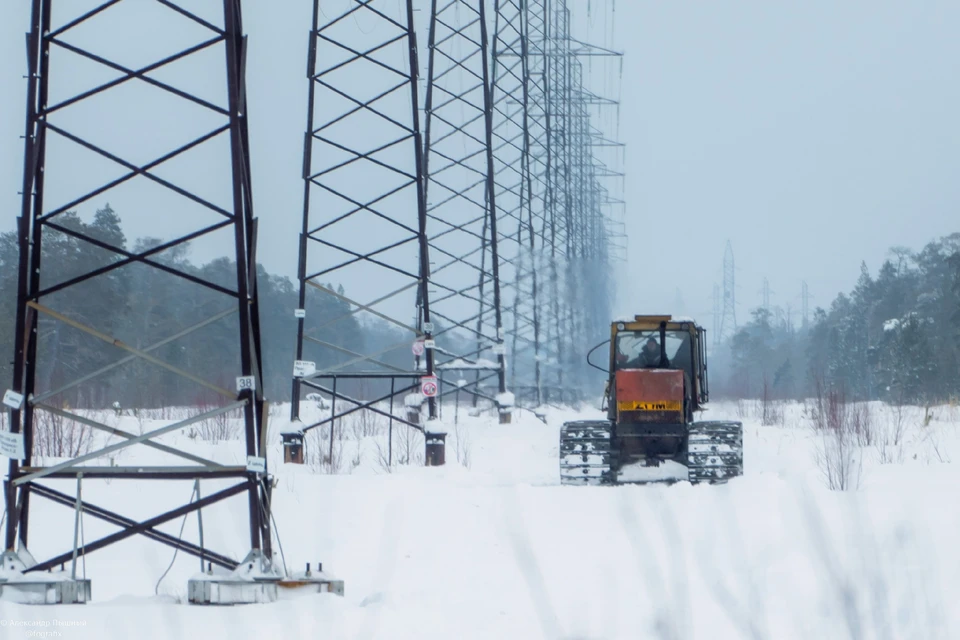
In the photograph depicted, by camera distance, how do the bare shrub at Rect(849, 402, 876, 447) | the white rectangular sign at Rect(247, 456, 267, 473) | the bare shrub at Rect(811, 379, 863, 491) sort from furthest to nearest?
the bare shrub at Rect(849, 402, 876, 447) < the bare shrub at Rect(811, 379, 863, 491) < the white rectangular sign at Rect(247, 456, 267, 473)

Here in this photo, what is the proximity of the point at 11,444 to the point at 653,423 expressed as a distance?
31.7 ft

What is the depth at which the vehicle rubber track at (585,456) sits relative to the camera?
51.9ft

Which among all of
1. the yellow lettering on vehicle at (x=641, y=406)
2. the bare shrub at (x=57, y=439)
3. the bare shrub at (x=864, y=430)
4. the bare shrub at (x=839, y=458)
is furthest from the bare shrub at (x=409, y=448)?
the bare shrub at (x=864, y=430)

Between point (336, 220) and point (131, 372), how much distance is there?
105 ft

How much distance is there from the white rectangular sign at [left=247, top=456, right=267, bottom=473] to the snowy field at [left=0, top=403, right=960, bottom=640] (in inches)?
34.9

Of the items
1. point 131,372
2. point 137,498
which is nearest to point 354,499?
point 137,498

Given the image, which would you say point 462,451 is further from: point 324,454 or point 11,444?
point 11,444

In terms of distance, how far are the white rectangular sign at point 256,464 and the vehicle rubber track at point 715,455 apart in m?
8.45

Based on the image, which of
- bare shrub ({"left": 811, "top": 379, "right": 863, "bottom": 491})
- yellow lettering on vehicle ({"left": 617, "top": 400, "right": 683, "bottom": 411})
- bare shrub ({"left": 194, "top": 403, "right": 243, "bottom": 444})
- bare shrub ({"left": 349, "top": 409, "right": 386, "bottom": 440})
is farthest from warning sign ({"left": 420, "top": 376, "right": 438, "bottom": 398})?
bare shrub ({"left": 349, "top": 409, "right": 386, "bottom": 440})

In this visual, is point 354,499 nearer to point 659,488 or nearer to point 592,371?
point 659,488

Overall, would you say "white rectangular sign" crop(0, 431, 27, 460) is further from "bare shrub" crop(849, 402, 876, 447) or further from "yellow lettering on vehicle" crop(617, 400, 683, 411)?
"bare shrub" crop(849, 402, 876, 447)

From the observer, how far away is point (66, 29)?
8305 mm

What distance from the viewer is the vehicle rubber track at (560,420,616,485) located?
1582 centimetres

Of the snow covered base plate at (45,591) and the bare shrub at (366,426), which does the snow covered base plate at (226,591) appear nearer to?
the snow covered base plate at (45,591)
